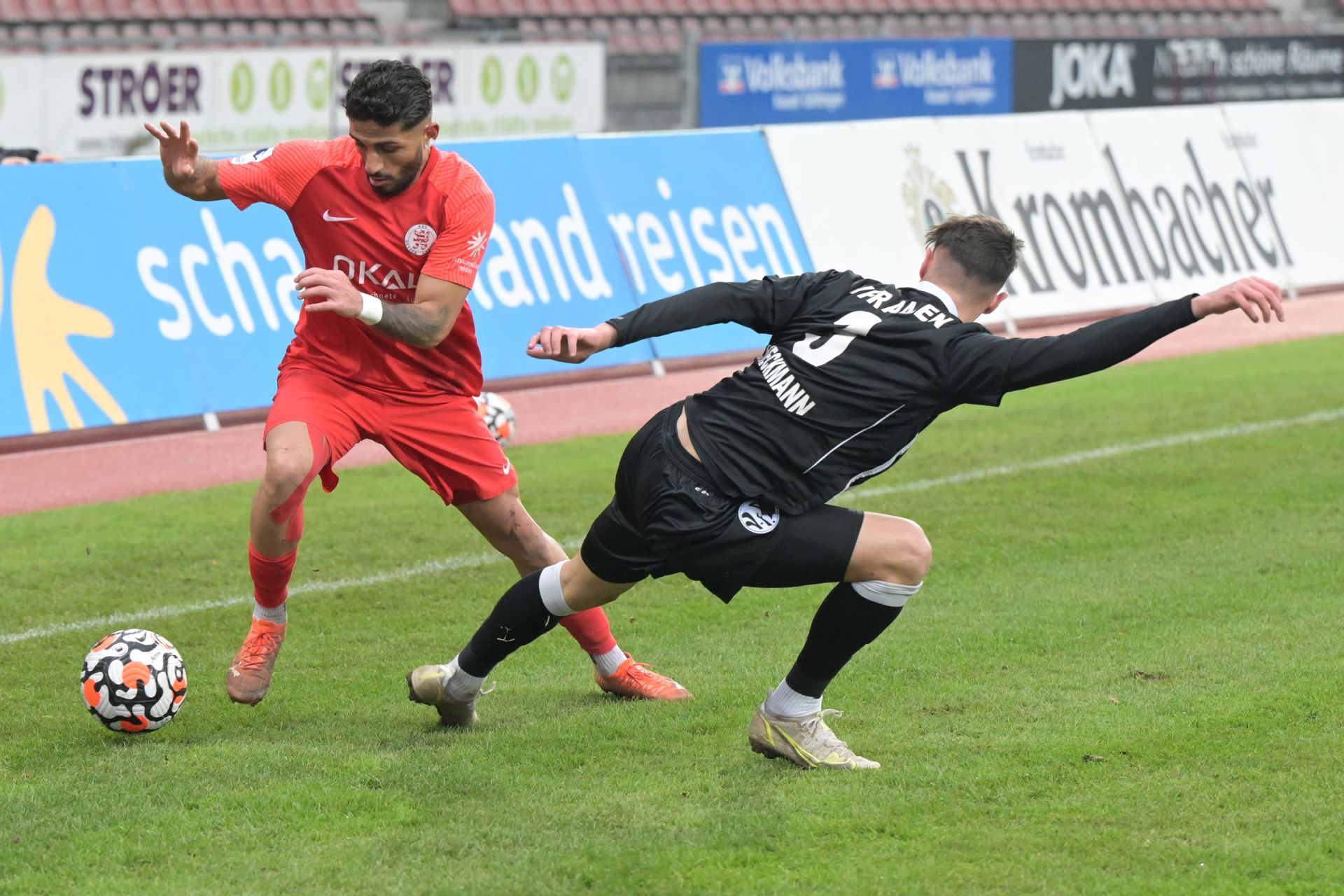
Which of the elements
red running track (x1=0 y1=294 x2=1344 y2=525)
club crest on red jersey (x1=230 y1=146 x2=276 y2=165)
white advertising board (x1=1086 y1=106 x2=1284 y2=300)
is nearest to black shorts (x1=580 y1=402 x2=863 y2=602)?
club crest on red jersey (x1=230 y1=146 x2=276 y2=165)

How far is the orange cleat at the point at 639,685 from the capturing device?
17.7ft

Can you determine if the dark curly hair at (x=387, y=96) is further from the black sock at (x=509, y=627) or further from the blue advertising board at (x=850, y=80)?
the blue advertising board at (x=850, y=80)

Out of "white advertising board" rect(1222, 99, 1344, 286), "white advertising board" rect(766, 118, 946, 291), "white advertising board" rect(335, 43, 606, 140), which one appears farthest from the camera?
"white advertising board" rect(335, 43, 606, 140)

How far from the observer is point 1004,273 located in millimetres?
4508

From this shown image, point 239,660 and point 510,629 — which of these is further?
point 239,660

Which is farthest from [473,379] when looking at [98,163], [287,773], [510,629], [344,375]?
[98,163]

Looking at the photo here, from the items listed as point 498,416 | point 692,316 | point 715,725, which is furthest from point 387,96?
point 498,416

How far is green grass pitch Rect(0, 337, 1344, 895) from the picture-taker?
3982 mm

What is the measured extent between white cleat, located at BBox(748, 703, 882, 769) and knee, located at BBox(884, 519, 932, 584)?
0.48 meters

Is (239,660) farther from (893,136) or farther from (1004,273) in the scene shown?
(893,136)

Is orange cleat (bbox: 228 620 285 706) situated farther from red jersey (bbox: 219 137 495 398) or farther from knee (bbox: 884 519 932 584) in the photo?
knee (bbox: 884 519 932 584)

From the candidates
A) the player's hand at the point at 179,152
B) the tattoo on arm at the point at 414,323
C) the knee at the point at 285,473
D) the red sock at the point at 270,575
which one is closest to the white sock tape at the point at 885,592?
the tattoo on arm at the point at 414,323

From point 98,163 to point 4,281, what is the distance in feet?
3.48

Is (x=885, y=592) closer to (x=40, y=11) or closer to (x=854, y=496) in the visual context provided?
(x=854, y=496)
